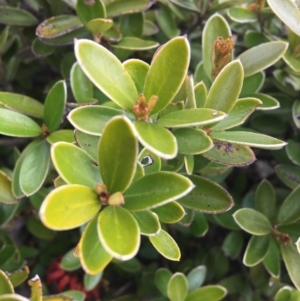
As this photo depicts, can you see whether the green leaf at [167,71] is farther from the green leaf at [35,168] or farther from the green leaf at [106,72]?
the green leaf at [35,168]

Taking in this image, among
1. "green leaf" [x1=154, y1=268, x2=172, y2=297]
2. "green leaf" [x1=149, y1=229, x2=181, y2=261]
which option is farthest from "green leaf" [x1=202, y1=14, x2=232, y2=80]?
"green leaf" [x1=154, y1=268, x2=172, y2=297]

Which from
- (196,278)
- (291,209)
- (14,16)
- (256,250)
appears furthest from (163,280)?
(14,16)

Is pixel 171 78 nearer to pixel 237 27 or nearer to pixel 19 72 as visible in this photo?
pixel 237 27

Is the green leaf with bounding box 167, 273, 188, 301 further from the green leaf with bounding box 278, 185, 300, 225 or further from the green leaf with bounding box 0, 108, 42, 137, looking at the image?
the green leaf with bounding box 0, 108, 42, 137

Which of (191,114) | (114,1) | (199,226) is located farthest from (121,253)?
(114,1)

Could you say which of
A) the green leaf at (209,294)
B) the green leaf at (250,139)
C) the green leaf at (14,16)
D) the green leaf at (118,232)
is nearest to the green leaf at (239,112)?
the green leaf at (250,139)

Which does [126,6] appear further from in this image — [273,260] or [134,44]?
[273,260]
